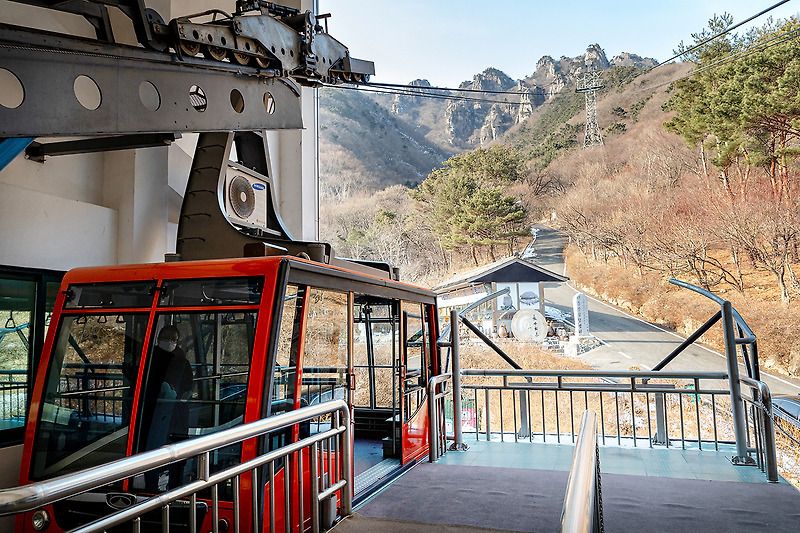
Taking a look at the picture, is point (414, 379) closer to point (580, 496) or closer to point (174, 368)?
point (174, 368)

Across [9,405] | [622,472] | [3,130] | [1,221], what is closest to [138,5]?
[3,130]

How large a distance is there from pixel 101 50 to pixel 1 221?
2.16 meters

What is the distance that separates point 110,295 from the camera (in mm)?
3340

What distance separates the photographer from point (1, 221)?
13.3ft

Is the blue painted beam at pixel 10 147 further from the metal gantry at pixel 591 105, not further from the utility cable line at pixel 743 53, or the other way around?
the metal gantry at pixel 591 105

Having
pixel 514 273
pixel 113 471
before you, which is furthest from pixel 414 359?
pixel 514 273

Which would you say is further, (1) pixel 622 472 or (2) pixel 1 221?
(1) pixel 622 472

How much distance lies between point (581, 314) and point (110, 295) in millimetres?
11838

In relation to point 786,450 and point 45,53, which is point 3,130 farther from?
point 786,450

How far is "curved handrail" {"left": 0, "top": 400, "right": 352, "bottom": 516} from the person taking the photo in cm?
123

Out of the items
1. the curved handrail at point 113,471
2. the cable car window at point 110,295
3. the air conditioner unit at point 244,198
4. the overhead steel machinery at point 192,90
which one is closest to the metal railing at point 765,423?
the overhead steel machinery at point 192,90

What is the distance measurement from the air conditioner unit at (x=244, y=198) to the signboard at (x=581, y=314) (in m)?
9.89

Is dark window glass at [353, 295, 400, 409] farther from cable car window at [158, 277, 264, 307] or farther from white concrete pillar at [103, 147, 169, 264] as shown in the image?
white concrete pillar at [103, 147, 169, 264]

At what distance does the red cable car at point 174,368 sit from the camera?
2922mm
